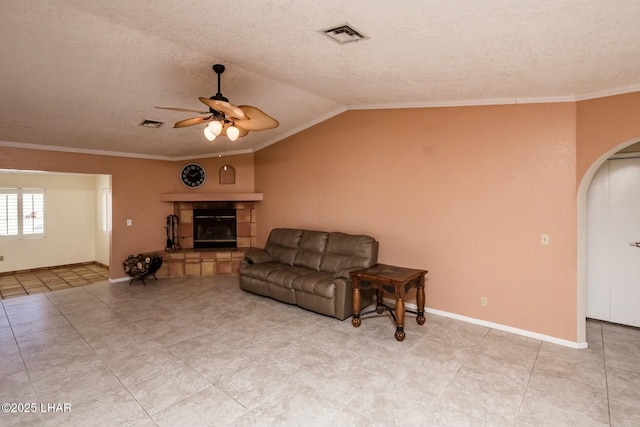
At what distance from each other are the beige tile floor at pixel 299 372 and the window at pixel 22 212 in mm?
3346

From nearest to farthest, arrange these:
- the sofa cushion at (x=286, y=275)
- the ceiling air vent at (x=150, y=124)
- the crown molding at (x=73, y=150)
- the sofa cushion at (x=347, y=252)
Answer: the sofa cushion at (x=347, y=252) → the sofa cushion at (x=286, y=275) → the ceiling air vent at (x=150, y=124) → the crown molding at (x=73, y=150)

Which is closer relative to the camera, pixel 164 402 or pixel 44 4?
pixel 44 4

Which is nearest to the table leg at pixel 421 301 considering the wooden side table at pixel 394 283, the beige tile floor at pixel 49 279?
the wooden side table at pixel 394 283

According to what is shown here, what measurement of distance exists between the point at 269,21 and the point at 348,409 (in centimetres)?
289

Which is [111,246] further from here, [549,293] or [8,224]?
[549,293]

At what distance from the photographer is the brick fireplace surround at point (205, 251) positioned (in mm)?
6180

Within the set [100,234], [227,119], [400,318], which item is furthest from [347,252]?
[100,234]

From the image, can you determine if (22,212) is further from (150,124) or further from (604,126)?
(604,126)

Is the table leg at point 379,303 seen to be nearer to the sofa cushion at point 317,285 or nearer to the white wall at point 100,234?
the sofa cushion at point 317,285

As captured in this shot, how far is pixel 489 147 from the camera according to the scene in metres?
3.64

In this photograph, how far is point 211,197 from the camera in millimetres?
6270

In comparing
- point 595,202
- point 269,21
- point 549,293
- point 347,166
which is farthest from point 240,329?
point 595,202

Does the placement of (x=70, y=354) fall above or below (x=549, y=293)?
below

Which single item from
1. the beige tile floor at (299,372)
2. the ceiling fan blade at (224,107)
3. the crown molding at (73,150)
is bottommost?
the beige tile floor at (299,372)
